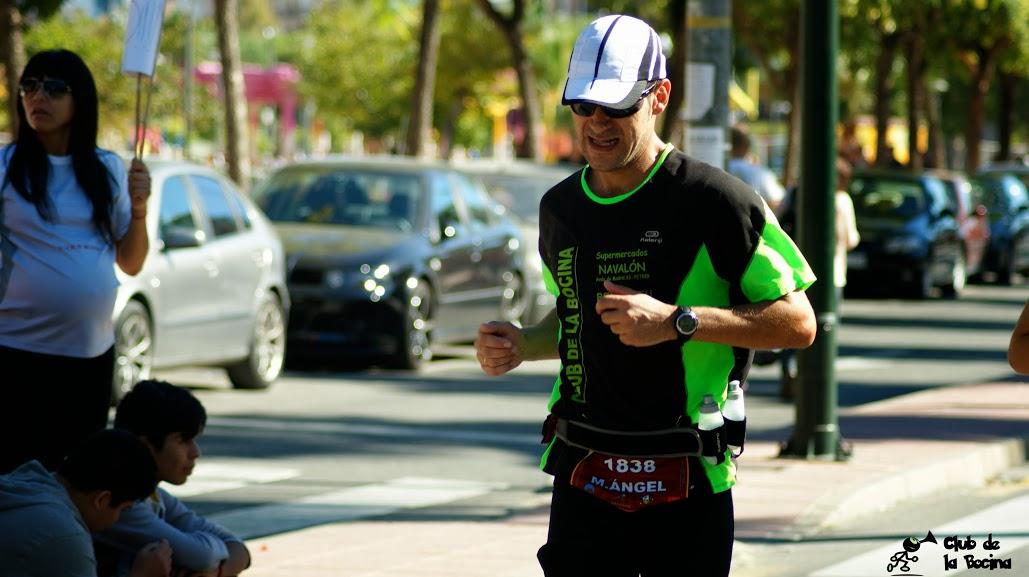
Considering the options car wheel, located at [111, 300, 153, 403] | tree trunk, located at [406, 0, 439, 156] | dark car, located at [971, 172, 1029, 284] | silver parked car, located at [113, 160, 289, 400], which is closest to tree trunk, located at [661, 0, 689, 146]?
tree trunk, located at [406, 0, 439, 156]

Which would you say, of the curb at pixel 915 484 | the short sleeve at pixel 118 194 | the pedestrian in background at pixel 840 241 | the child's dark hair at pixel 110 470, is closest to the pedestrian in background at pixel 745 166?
the pedestrian in background at pixel 840 241

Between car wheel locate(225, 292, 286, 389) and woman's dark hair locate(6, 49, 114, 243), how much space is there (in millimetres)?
7671

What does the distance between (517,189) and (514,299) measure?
2.89m

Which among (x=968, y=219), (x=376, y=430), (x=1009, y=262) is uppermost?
(x=376, y=430)

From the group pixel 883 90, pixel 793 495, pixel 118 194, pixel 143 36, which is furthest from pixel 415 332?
pixel 883 90

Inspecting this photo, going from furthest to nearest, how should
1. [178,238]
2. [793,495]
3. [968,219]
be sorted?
[968,219] → [178,238] → [793,495]

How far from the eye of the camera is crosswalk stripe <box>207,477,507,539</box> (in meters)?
8.16

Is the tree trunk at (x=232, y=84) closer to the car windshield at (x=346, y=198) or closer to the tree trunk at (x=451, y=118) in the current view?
the car windshield at (x=346, y=198)

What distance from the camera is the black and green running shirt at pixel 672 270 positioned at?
3.96 meters

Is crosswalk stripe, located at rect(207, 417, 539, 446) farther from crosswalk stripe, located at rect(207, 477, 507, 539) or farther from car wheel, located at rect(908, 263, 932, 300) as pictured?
car wheel, located at rect(908, 263, 932, 300)

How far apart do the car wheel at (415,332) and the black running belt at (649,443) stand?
11.0 meters

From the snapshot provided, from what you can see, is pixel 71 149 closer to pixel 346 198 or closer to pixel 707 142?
pixel 707 142

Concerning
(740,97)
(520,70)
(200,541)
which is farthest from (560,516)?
(740,97)

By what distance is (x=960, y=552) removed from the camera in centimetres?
749
